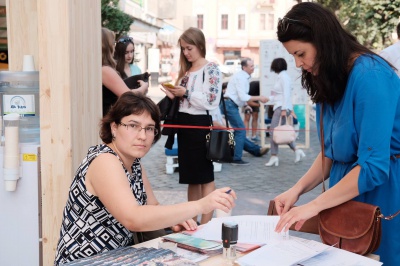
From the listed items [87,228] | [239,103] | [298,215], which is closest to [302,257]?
[298,215]

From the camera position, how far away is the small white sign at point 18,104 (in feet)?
11.8

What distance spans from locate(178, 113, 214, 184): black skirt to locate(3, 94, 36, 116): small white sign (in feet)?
5.86

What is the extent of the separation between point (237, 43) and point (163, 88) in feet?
157

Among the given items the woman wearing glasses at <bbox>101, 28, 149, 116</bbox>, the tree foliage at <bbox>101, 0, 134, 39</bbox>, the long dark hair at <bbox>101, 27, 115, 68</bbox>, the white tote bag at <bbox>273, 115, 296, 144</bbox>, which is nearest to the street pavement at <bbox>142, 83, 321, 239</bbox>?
the white tote bag at <bbox>273, 115, 296, 144</bbox>

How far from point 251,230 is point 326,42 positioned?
0.86 metres

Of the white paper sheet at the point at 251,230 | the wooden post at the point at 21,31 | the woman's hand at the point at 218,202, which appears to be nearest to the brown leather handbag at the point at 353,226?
the white paper sheet at the point at 251,230

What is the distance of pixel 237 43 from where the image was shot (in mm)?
52438

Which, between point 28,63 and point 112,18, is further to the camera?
point 112,18

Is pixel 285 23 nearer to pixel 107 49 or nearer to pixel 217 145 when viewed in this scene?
pixel 217 145

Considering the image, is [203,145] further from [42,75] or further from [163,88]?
[42,75]

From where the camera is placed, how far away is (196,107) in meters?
5.14

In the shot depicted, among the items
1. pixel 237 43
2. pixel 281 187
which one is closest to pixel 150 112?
pixel 281 187

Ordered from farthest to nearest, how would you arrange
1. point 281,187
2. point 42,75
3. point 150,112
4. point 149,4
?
point 149,4 → point 281,187 → point 42,75 → point 150,112

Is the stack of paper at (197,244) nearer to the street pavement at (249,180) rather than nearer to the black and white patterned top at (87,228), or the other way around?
the black and white patterned top at (87,228)
